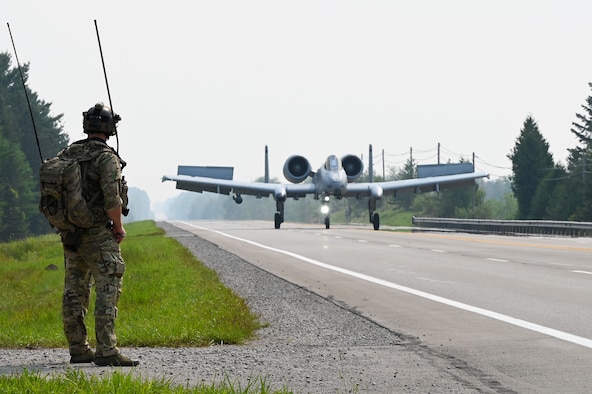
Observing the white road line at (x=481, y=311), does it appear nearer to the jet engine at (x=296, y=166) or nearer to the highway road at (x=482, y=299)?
the highway road at (x=482, y=299)

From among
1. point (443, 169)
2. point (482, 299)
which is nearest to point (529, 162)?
point (443, 169)

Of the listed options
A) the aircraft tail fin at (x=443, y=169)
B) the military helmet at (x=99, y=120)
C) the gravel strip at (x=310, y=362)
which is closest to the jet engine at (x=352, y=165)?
the aircraft tail fin at (x=443, y=169)

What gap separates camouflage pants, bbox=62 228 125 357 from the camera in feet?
22.9

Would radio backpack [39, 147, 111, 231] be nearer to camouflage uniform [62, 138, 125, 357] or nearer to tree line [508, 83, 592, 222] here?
camouflage uniform [62, 138, 125, 357]

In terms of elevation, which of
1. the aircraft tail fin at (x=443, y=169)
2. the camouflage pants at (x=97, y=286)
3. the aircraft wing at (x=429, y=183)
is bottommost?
the camouflage pants at (x=97, y=286)

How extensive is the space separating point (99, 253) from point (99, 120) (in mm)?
1135

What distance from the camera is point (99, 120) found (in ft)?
23.7

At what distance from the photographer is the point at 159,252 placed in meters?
26.2

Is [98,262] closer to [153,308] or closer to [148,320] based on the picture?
[148,320]

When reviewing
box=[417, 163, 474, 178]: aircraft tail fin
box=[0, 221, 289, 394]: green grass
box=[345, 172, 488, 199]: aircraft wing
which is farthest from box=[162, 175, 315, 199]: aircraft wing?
box=[0, 221, 289, 394]: green grass

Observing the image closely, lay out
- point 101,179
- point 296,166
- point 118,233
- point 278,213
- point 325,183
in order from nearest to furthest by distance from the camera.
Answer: point 101,179 < point 118,233 < point 325,183 < point 278,213 < point 296,166

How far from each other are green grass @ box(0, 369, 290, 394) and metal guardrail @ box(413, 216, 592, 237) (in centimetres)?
3208

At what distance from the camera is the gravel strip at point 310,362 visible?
6055 millimetres

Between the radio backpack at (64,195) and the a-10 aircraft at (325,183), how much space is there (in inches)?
1539
